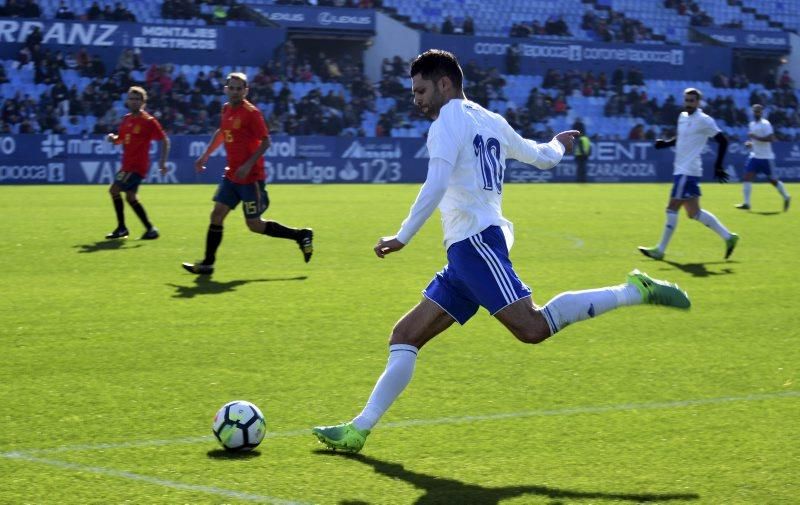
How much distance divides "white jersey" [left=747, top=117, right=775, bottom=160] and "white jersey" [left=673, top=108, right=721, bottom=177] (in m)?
10.3

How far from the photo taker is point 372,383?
23.0 ft

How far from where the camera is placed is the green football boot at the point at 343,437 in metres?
5.39

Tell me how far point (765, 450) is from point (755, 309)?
523cm

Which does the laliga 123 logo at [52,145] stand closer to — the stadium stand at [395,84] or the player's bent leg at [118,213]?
the stadium stand at [395,84]

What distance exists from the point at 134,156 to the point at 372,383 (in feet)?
33.7

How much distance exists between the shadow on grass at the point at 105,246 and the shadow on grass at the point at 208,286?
302 centimetres

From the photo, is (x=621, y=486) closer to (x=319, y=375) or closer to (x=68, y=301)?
(x=319, y=375)

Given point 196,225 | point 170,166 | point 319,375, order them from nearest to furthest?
point 319,375, point 196,225, point 170,166

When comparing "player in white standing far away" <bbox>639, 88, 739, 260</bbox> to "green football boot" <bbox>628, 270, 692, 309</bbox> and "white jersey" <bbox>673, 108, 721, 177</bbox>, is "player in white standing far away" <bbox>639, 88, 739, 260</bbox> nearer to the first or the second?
"white jersey" <bbox>673, 108, 721, 177</bbox>

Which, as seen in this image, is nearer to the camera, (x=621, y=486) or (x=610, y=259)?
(x=621, y=486)

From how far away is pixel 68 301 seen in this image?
10.4 metres

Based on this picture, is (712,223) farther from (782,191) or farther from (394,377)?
(782,191)

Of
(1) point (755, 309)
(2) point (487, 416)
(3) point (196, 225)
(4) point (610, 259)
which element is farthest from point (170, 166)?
(2) point (487, 416)

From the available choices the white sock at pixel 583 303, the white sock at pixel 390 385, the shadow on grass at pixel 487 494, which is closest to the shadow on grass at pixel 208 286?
the white sock at pixel 390 385
